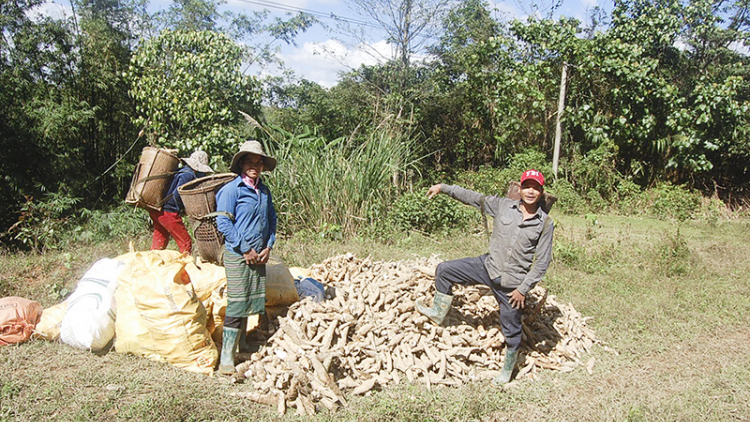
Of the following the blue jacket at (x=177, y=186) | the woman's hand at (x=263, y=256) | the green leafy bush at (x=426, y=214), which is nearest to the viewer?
the woman's hand at (x=263, y=256)

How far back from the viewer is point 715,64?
38.8 feet

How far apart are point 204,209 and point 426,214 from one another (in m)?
3.95

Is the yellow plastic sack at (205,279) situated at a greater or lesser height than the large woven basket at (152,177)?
lesser

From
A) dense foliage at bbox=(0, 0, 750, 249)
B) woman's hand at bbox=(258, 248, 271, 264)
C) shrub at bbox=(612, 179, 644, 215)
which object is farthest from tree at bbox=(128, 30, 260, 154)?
shrub at bbox=(612, 179, 644, 215)

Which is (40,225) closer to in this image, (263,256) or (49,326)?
(49,326)

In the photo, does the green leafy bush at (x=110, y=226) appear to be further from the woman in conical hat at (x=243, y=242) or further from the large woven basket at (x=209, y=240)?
the woman in conical hat at (x=243, y=242)

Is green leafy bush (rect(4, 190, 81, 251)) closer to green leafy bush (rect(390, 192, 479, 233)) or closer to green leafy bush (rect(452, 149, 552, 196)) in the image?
green leafy bush (rect(390, 192, 479, 233))

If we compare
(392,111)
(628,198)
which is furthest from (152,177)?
(628,198)

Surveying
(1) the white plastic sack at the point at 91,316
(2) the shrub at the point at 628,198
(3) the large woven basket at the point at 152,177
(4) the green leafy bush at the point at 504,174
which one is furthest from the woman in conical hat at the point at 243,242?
(2) the shrub at the point at 628,198

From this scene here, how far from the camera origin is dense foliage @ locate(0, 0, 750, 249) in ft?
24.8

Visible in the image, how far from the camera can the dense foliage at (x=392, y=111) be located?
24.8ft

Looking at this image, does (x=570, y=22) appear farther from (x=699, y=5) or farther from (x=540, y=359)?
(x=540, y=359)

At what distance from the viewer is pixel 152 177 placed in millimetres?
4762

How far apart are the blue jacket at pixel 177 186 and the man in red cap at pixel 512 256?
2.46 meters
